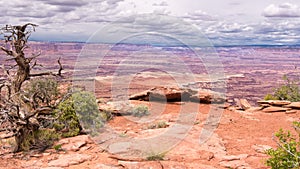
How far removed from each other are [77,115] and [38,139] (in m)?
2.04

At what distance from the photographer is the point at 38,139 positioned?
9891mm

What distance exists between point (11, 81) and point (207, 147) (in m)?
6.89

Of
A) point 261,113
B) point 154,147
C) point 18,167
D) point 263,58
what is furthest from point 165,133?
point 263,58

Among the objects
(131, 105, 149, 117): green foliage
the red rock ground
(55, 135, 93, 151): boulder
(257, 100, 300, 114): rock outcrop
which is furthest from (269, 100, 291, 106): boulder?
(55, 135, 93, 151): boulder

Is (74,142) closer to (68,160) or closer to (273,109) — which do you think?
(68,160)

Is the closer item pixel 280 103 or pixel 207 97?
pixel 280 103

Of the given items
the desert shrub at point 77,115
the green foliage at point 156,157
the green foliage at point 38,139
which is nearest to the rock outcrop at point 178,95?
the desert shrub at point 77,115

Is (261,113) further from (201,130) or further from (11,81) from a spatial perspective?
(11,81)

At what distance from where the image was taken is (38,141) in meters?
9.85

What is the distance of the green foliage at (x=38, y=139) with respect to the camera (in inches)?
370

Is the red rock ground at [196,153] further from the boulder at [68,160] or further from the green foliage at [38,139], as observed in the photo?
the green foliage at [38,139]

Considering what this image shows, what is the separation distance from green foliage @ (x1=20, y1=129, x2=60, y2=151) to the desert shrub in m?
0.77

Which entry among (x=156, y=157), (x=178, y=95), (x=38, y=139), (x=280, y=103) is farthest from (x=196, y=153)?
(x=280, y=103)

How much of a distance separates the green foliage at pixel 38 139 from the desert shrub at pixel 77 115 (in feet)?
2.54
